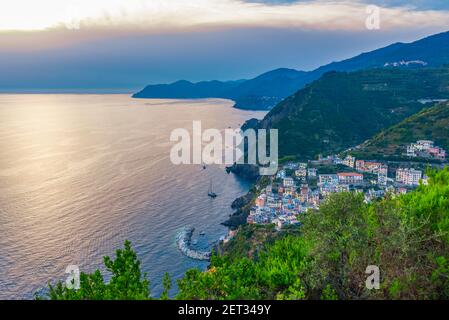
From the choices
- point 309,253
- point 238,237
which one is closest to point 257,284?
point 309,253

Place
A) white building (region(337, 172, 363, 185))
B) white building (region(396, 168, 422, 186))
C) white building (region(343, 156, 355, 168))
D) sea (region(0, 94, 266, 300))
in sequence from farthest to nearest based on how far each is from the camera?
white building (region(343, 156, 355, 168))
white building (region(337, 172, 363, 185))
white building (region(396, 168, 422, 186))
sea (region(0, 94, 266, 300))

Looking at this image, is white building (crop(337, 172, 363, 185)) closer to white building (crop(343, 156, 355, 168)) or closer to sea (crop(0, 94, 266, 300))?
white building (crop(343, 156, 355, 168))

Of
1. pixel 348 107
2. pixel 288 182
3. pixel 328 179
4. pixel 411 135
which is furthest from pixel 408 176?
pixel 348 107

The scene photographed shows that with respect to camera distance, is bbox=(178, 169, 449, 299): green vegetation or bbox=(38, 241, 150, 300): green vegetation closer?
bbox=(178, 169, 449, 299): green vegetation

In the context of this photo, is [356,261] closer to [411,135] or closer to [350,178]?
[350,178]

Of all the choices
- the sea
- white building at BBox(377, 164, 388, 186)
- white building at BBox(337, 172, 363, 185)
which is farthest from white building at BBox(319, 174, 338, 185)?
the sea

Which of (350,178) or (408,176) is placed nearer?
(408,176)
